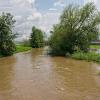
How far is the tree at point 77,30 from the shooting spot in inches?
1797

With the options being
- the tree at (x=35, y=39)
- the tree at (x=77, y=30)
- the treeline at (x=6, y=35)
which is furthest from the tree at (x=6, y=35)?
the tree at (x=35, y=39)

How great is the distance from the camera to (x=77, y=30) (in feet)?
152

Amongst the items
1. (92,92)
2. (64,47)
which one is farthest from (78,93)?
(64,47)

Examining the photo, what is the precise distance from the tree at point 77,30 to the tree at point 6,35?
31.4 feet

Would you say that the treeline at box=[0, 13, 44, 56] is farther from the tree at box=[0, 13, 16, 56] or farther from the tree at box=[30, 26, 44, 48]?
the tree at box=[30, 26, 44, 48]

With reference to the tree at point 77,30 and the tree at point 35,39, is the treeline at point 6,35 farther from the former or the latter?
the tree at point 35,39

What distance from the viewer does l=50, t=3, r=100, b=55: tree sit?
150ft

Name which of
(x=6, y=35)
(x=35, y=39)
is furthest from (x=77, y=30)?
(x=35, y=39)

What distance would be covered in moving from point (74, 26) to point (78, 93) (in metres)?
32.8

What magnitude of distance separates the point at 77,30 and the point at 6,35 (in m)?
14.4

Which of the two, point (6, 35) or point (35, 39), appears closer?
point (6, 35)

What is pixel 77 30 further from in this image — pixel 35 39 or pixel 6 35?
pixel 35 39

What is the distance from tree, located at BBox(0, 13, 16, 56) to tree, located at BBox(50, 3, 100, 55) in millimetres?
9562

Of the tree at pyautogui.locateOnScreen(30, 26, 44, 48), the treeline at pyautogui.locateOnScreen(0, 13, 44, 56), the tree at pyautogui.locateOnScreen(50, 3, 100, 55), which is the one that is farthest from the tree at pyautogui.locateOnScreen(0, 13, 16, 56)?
the tree at pyautogui.locateOnScreen(30, 26, 44, 48)
